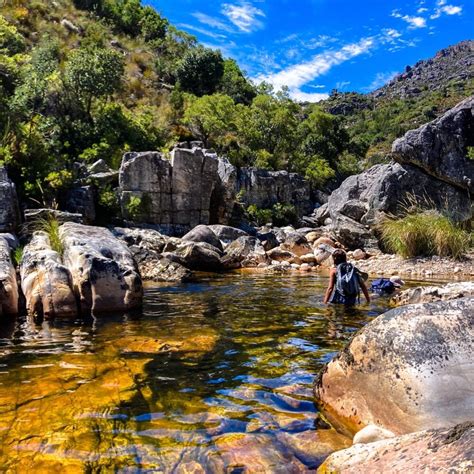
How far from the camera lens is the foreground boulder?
2426 mm

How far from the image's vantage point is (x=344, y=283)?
9555 mm

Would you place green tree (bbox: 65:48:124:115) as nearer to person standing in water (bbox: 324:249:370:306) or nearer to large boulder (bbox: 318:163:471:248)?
large boulder (bbox: 318:163:471:248)

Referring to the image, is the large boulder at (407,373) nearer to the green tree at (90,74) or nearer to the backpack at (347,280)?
the backpack at (347,280)

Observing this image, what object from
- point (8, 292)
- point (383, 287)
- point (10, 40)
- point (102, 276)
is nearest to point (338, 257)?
point (383, 287)

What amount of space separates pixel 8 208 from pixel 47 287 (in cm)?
790

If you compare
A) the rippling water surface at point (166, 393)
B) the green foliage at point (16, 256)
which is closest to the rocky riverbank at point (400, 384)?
the rippling water surface at point (166, 393)

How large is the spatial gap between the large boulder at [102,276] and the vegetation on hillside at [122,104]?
12885 millimetres

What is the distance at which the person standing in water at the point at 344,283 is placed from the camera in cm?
955

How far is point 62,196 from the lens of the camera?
22016 millimetres

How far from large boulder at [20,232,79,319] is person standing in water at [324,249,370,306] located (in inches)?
207

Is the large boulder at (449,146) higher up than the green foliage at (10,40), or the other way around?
the green foliage at (10,40)

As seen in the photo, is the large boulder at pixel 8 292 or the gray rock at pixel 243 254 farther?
the gray rock at pixel 243 254

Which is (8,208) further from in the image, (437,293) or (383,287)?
(437,293)

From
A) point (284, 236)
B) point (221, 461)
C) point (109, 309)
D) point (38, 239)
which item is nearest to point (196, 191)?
point (284, 236)
